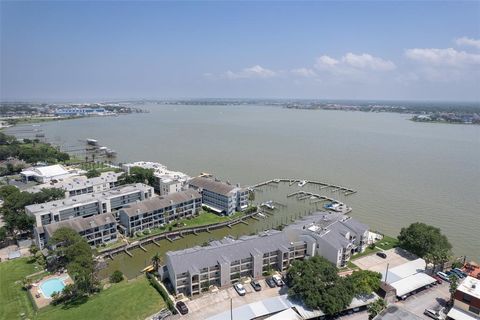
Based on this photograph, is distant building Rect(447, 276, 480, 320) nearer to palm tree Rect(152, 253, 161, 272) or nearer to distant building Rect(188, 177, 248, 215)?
palm tree Rect(152, 253, 161, 272)

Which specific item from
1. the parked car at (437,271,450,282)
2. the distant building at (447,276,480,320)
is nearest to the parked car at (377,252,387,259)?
the parked car at (437,271,450,282)

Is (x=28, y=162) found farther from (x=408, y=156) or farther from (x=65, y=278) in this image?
(x=408, y=156)

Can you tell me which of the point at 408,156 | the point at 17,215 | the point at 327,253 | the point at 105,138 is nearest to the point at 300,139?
the point at 408,156

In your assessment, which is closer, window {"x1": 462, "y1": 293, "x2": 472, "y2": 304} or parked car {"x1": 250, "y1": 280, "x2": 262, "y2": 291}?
window {"x1": 462, "y1": 293, "x2": 472, "y2": 304}

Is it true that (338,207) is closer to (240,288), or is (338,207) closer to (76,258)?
(240,288)

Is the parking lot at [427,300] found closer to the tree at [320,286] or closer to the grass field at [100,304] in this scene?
the tree at [320,286]

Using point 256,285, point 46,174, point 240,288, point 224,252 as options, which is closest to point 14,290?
point 224,252
